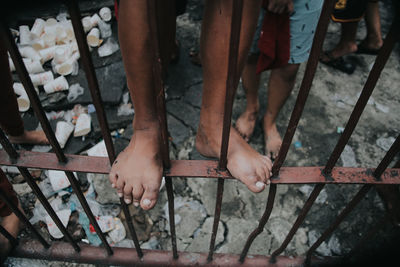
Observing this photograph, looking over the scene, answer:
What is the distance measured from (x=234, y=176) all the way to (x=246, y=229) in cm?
96

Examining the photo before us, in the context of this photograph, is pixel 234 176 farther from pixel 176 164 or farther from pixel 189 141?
pixel 189 141

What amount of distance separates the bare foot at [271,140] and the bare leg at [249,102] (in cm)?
11

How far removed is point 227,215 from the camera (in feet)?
6.36

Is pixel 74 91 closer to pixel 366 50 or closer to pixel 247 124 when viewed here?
pixel 247 124

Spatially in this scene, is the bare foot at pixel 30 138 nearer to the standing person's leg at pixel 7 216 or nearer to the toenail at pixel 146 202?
the standing person's leg at pixel 7 216

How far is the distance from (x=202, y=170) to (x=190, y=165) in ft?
0.15

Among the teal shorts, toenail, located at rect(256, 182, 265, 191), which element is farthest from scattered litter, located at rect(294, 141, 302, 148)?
toenail, located at rect(256, 182, 265, 191)

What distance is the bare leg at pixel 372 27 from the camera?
292cm

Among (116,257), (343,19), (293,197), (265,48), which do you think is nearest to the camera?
(116,257)

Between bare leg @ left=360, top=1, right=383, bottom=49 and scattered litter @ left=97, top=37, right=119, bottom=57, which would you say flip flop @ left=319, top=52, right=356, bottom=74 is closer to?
bare leg @ left=360, top=1, right=383, bottom=49

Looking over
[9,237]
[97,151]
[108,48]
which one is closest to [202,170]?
[9,237]

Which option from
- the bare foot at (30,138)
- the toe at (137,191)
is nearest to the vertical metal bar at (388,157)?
the toe at (137,191)

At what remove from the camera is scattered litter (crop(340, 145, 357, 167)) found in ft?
7.22

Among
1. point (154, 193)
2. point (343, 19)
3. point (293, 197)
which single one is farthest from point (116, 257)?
point (343, 19)
